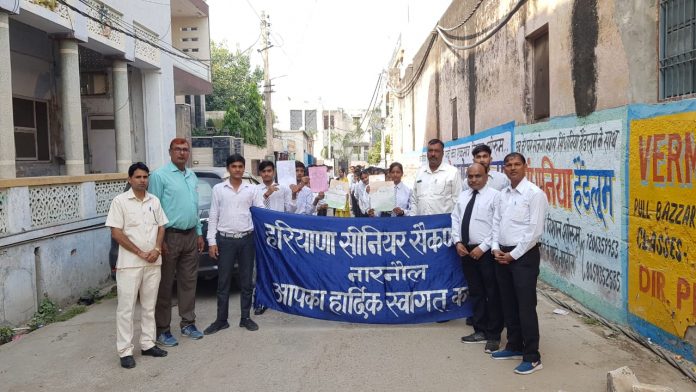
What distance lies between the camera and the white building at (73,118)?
6973mm

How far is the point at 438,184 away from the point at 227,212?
2331 millimetres

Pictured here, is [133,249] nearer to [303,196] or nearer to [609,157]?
[303,196]

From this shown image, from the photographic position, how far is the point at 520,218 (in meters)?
4.52

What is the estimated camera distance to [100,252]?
340 inches

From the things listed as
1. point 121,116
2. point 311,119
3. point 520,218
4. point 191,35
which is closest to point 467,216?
point 520,218

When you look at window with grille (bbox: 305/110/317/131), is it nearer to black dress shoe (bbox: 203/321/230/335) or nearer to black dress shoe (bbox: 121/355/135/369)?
black dress shoe (bbox: 203/321/230/335)

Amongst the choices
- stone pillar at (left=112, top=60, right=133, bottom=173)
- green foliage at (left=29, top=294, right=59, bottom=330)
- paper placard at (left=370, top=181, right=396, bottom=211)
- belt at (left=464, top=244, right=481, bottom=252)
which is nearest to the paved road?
green foliage at (left=29, top=294, right=59, bottom=330)

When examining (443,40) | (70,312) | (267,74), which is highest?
(267,74)

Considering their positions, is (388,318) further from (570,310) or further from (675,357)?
(675,357)

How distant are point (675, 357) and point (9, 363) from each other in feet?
19.5

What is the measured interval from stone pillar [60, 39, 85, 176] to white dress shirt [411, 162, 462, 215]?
6.01 metres

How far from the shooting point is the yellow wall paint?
4.33 metres

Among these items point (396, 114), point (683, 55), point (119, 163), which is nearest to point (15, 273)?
point (119, 163)

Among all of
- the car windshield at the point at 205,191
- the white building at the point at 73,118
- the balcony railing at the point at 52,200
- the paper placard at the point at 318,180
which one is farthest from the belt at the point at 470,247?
the balcony railing at the point at 52,200
